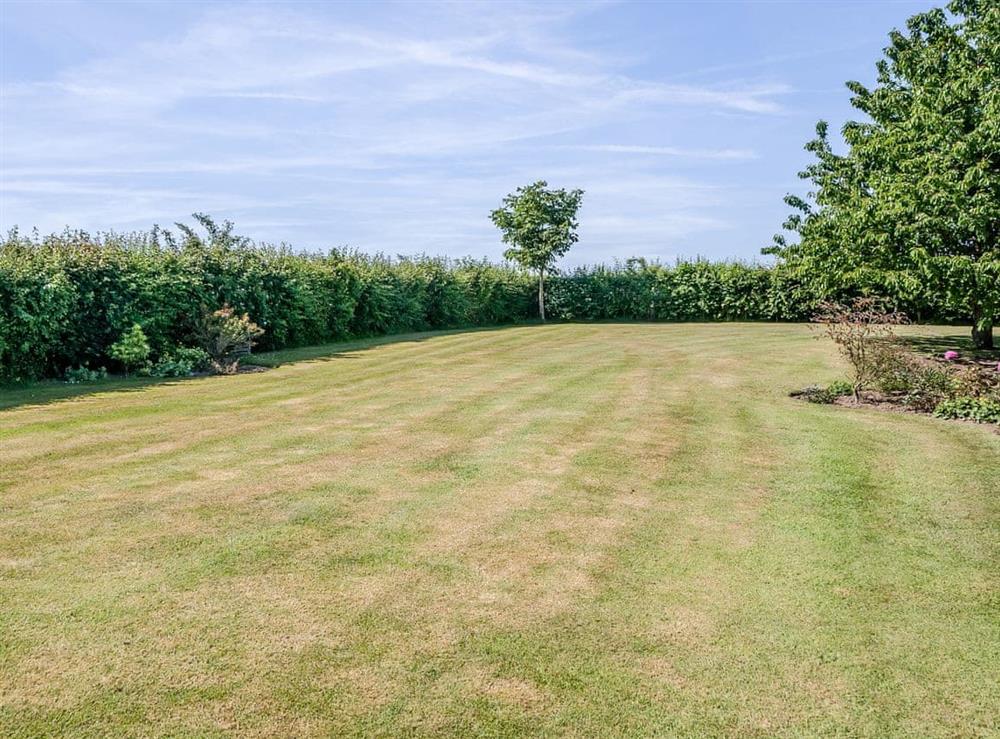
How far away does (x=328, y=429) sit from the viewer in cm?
840

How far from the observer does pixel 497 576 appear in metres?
4.44

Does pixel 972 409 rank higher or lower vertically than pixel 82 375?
lower

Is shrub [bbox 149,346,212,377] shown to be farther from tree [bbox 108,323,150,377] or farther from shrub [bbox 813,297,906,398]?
shrub [bbox 813,297,906,398]

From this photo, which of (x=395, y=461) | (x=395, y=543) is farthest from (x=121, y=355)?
(x=395, y=543)

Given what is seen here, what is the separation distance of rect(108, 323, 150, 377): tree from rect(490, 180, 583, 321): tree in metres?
21.7

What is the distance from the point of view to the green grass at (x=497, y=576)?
10.5 ft

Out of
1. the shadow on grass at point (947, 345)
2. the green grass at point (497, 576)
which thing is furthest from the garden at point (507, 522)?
the shadow on grass at point (947, 345)

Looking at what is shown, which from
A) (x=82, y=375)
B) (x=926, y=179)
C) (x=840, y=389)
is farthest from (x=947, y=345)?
(x=82, y=375)

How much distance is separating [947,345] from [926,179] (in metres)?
6.36

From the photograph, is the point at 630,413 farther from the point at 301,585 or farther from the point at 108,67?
the point at 108,67

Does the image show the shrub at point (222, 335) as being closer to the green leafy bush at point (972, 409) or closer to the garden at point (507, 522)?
the garden at point (507, 522)

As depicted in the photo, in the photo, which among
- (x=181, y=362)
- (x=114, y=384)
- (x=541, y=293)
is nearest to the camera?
(x=114, y=384)

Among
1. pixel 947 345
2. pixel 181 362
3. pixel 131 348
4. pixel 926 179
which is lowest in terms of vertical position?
pixel 947 345

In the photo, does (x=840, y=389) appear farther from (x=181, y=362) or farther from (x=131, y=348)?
(x=131, y=348)
